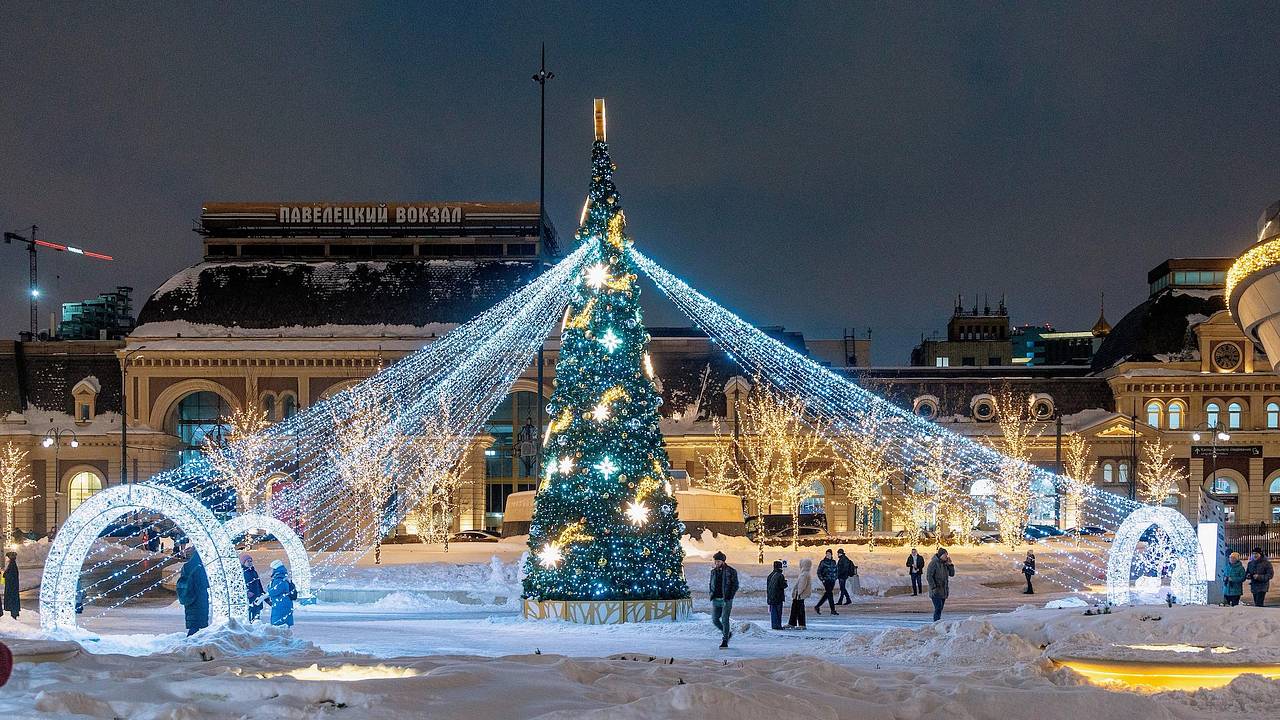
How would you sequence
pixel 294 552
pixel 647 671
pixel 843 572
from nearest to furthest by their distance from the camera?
pixel 647 671, pixel 294 552, pixel 843 572

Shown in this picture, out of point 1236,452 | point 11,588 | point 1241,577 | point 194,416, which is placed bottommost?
point 1241,577

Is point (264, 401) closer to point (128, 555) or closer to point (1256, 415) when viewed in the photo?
point (128, 555)

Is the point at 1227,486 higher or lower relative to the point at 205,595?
higher

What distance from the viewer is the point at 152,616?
2858cm

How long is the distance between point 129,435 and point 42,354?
796 cm

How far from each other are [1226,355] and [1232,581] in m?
50.3

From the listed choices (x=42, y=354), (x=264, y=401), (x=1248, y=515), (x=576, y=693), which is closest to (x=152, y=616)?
(x=576, y=693)

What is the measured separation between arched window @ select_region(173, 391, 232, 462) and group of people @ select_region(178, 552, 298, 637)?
50642 mm

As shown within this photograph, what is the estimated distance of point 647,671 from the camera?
49.9 feet

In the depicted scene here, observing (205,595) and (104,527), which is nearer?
(104,527)

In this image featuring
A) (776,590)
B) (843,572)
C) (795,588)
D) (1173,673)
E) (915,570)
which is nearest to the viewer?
(1173,673)

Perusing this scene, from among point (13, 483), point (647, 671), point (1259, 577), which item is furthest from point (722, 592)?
point (13, 483)

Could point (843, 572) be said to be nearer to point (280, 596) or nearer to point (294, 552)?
point (294, 552)

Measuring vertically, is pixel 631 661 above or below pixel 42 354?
below
